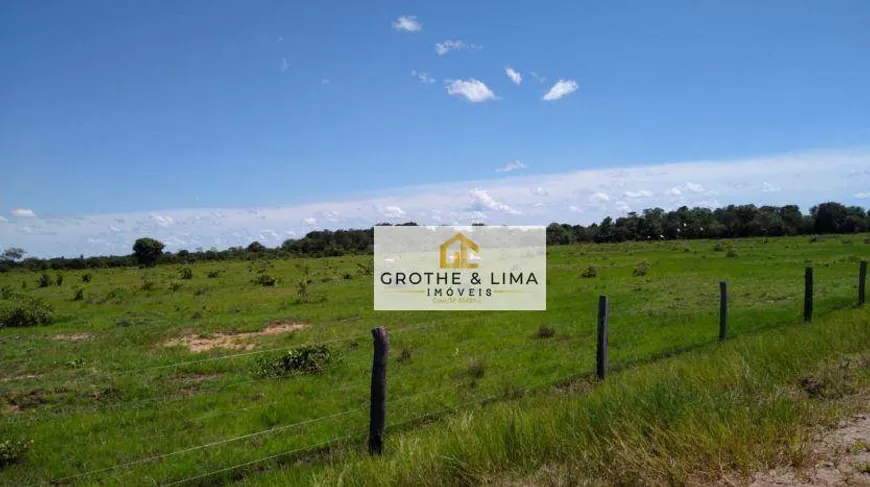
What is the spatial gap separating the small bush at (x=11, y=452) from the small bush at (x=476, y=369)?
768cm

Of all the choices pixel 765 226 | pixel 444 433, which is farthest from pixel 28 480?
pixel 765 226

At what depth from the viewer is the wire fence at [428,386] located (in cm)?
736

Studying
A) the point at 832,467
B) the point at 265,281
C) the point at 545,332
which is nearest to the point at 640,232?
the point at 265,281

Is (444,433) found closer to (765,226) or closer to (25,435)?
(25,435)

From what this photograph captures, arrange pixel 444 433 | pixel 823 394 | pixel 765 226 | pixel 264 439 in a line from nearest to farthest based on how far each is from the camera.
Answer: pixel 444 433, pixel 823 394, pixel 264 439, pixel 765 226

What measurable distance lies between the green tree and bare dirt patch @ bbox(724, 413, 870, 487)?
7275cm

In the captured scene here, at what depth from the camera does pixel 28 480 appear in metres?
6.90

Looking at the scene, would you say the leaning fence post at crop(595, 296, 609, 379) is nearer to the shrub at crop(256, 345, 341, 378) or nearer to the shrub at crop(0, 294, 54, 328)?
the shrub at crop(256, 345, 341, 378)

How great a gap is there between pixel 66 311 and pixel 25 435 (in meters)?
20.5

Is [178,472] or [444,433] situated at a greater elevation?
[444,433]

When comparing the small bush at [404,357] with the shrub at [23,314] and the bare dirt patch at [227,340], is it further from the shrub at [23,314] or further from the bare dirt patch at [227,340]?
the shrub at [23,314]

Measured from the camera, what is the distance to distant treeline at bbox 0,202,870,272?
254ft

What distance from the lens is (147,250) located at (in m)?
66.3

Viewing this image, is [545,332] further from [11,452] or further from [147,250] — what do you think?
[147,250]
